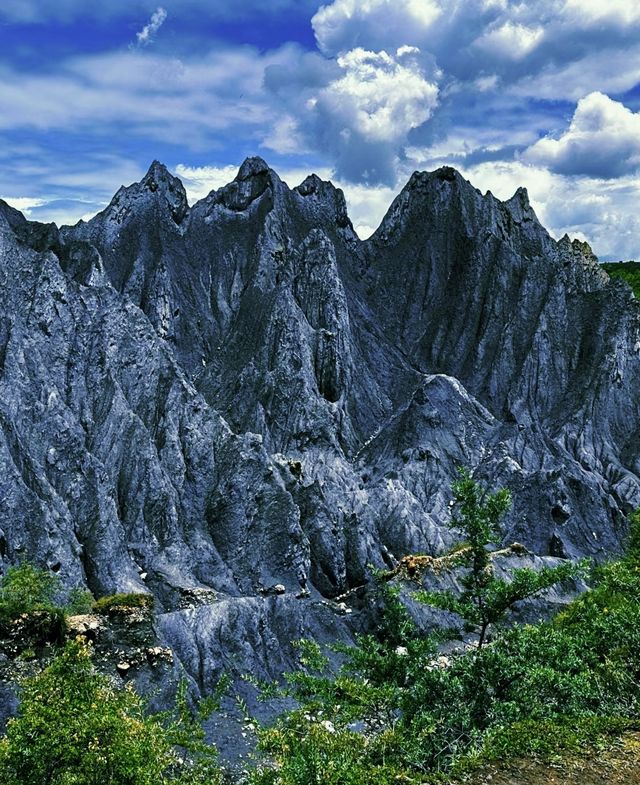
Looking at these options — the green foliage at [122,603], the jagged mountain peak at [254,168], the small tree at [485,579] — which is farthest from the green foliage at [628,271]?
the small tree at [485,579]

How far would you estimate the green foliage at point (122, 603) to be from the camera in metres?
31.4

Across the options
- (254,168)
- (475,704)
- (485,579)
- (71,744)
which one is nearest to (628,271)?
(254,168)

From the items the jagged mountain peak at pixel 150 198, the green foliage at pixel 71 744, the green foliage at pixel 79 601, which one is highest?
the jagged mountain peak at pixel 150 198

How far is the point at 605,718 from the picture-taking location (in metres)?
11.4

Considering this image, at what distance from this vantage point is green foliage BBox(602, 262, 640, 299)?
11425cm

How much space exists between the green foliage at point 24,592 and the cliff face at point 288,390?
3962mm

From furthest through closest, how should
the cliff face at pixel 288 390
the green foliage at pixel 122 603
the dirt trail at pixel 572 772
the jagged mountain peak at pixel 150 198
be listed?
the jagged mountain peak at pixel 150 198, the cliff face at pixel 288 390, the green foliage at pixel 122 603, the dirt trail at pixel 572 772

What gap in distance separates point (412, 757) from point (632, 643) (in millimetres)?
5898

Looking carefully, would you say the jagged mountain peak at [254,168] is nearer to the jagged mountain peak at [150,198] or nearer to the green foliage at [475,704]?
the jagged mountain peak at [150,198]

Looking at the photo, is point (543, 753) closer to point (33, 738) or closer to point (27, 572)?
point (33, 738)

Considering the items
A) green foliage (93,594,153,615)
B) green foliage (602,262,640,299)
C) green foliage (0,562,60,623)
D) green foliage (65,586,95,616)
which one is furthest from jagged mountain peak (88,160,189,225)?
green foliage (602,262,640,299)

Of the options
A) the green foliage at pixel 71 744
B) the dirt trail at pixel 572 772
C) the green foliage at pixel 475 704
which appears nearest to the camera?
the dirt trail at pixel 572 772

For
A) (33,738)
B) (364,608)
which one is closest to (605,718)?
(33,738)

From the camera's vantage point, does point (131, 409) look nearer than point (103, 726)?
No
